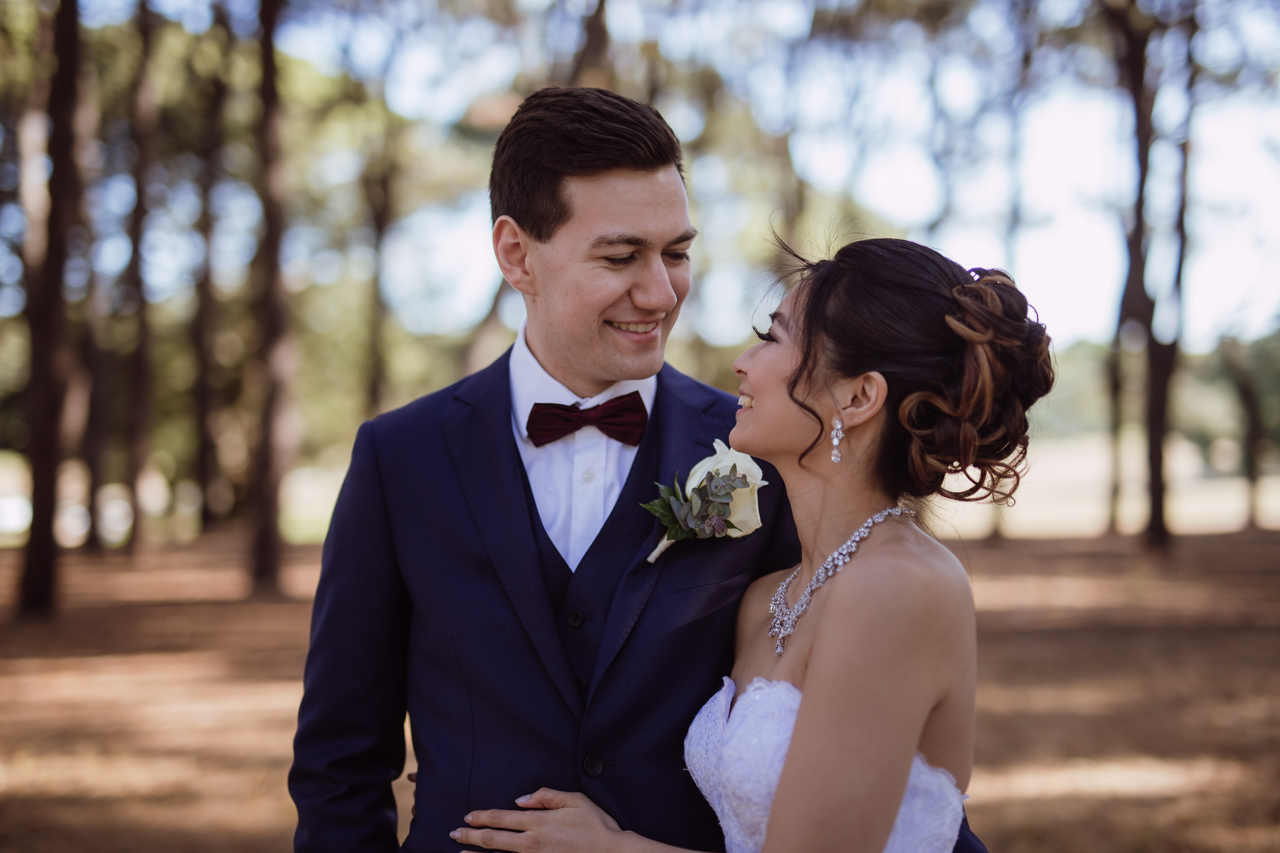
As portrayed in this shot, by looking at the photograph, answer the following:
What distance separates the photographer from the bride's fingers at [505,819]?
213cm

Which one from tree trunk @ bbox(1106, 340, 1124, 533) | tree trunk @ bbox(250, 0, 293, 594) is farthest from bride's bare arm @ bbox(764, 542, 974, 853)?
tree trunk @ bbox(1106, 340, 1124, 533)

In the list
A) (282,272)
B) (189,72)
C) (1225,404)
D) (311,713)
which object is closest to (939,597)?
(311,713)

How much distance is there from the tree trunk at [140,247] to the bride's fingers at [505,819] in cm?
1811

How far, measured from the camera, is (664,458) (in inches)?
100

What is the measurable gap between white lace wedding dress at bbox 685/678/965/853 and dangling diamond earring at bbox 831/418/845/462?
21.4 inches

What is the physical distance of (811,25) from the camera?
19.7 m

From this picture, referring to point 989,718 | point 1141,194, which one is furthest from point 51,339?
point 1141,194

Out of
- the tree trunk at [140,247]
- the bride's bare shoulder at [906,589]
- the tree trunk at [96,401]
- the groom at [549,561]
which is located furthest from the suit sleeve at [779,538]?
the tree trunk at [96,401]

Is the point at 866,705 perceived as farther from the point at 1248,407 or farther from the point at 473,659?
the point at 1248,407

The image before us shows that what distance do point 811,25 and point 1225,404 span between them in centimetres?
1973

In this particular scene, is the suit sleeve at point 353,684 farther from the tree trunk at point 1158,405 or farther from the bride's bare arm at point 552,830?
the tree trunk at point 1158,405

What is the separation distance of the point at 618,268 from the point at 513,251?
0.38 m

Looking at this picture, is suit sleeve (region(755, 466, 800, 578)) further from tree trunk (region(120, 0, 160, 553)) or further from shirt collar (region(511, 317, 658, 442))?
tree trunk (region(120, 0, 160, 553))

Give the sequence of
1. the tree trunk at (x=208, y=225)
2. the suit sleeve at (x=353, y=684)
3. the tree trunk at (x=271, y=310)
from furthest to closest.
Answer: the tree trunk at (x=208, y=225)
the tree trunk at (x=271, y=310)
the suit sleeve at (x=353, y=684)
